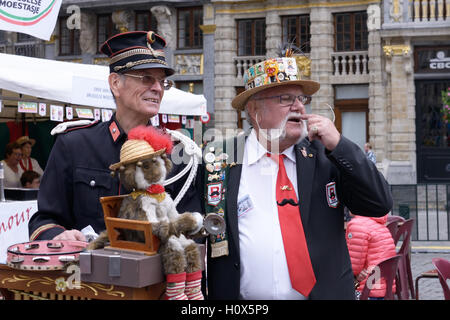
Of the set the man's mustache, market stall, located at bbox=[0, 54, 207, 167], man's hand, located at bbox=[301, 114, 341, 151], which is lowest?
the man's mustache

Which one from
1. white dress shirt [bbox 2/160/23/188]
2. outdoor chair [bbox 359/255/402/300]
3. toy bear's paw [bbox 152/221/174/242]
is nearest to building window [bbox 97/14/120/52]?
white dress shirt [bbox 2/160/23/188]

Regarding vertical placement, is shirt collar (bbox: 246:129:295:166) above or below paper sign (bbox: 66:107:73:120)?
below

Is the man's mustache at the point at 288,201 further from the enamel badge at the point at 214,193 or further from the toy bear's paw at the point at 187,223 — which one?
the toy bear's paw at the point at 187,223

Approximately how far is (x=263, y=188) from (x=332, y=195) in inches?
13.2

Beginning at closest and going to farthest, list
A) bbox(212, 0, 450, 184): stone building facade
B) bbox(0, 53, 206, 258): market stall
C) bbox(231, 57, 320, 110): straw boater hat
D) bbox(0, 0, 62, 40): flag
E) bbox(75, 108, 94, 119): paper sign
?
1. bbox(231, 57, 320, 110): straw boater hat
2. bbox(0, 0, 62, 40): flag
3. bbox(0, 53, 206, 258): market stall
4. bbox(75, 108, 94, 119): paper sign
5. bbox(212, 0, 450, 184): stone building facade

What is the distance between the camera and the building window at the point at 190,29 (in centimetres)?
2388

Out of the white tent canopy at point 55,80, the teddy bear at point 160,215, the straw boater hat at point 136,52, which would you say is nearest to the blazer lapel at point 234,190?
the straw boater hat at point 136,52

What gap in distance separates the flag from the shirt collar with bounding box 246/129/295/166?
16.5ft

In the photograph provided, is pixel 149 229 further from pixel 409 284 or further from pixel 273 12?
pixel 273 12

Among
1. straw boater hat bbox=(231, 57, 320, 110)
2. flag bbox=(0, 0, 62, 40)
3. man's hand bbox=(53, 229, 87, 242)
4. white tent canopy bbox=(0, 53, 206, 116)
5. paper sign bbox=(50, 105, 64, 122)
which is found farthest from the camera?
paper sign bbox=(50, 105, 64, 122)

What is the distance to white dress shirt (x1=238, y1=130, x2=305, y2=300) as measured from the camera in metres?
2.69

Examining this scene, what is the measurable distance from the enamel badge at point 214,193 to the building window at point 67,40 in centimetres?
2423

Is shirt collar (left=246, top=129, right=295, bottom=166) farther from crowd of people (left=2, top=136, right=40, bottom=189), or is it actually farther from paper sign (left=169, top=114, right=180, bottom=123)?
paper sign (left=169, top=114, right=180, bottom=123)
